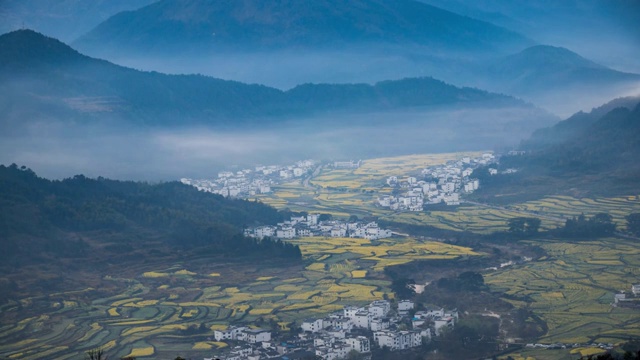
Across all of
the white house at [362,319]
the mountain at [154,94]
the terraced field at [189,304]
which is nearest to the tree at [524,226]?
the terraced field at [189,304]

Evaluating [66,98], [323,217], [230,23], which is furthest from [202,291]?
[230,23]

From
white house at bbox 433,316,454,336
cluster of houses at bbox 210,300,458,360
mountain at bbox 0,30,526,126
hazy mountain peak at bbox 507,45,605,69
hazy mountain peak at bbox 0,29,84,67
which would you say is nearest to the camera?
cluster of houses at bbox 210,300,458,360

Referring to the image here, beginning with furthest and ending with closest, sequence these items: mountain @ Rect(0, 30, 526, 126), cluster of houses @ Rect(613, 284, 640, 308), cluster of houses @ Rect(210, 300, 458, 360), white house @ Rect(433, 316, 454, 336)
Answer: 1. mountain @ Rect(0, 30, 526, 126)
2. cluster of houses @ Rect(613, 284, 640, 308)
3. white house @ Rect(433, 316, 454, 336)
4. cluster of houses @ Rect(210, 300, 458, 360)

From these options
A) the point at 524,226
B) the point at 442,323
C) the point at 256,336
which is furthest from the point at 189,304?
the point at 524,226

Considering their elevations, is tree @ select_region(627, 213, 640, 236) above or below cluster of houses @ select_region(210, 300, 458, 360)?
above

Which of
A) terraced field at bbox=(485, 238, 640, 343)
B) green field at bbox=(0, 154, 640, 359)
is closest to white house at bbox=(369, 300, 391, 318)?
green field at bbox=(0, 154, 640, 359)

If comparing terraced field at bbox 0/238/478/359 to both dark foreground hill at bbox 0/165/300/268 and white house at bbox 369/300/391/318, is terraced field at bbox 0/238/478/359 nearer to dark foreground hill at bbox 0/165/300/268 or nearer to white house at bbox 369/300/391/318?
white house at bbox 369/300/391/318

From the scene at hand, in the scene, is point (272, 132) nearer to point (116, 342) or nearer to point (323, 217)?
point (323, 217)
